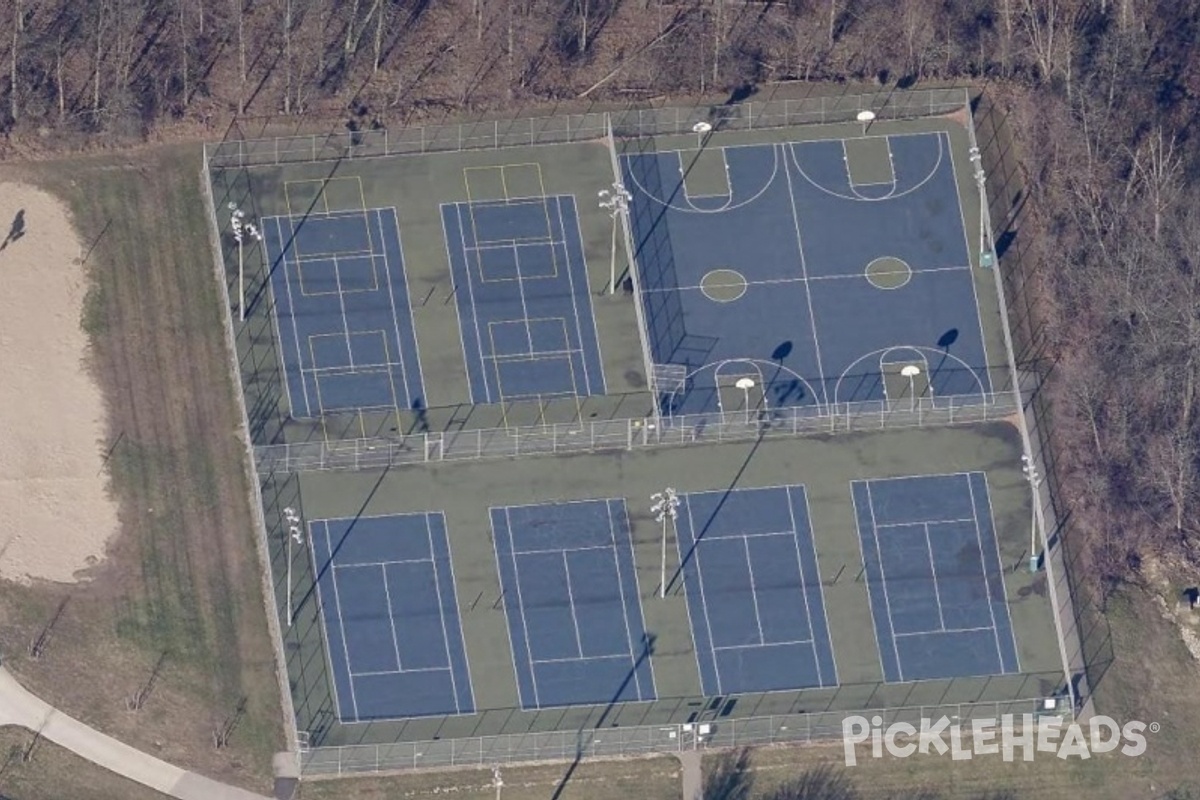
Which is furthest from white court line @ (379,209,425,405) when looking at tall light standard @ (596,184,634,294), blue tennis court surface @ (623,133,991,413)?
blue tennis court surface @ (623,133,991,413)

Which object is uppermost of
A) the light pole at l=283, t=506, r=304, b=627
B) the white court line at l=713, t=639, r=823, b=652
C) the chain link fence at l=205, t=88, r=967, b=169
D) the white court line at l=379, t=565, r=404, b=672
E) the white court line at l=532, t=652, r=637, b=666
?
the chain link fence at l=205, t=88, r=967, b=169

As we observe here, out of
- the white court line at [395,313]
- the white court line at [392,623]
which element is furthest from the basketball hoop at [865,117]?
the white court line at [392,623]

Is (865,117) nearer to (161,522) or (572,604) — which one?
Result: (572,604)

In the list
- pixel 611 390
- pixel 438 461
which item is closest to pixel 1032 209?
pixel 611 390

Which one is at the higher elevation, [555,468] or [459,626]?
[555,468]

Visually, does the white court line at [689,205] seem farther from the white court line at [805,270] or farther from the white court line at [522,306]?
the white court line at [522,306]

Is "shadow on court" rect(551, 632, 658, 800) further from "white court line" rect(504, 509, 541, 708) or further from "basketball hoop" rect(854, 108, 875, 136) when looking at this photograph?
"basketball hoop" rect(854, 108, 875, 136)

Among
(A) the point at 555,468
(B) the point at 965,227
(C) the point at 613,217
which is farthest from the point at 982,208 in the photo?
(A) the point at 555,468
